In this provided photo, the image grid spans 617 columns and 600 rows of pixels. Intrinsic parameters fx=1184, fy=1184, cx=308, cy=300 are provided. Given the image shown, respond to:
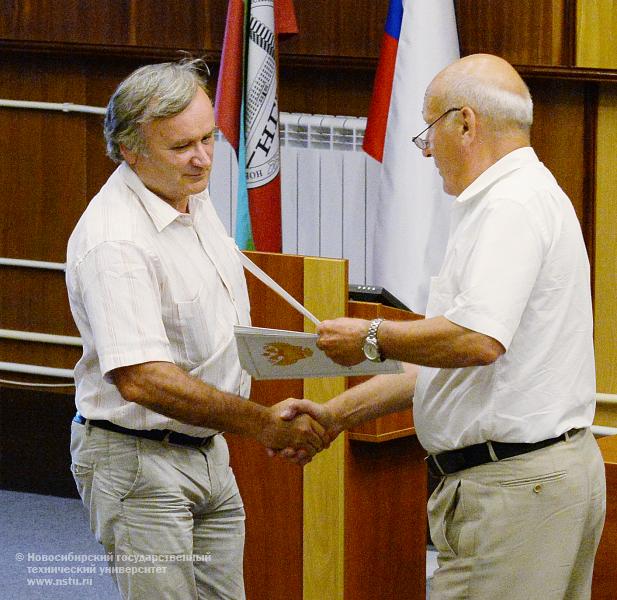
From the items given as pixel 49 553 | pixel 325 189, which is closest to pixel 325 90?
pixel 325 189

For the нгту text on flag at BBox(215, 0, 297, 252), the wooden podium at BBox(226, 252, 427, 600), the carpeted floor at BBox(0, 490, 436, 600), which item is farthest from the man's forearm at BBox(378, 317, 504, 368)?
the carpeted floor at BBox(0, 490, 436, 600)

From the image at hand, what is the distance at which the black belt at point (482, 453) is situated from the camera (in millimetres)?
2289

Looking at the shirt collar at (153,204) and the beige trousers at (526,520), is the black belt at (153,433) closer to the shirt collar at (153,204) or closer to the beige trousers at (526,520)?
the shirt collar at (153,204)

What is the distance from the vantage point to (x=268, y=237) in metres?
3.87

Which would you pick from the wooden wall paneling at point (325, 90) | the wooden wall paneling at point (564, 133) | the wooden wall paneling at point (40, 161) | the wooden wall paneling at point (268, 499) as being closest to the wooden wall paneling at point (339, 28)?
the wooden wall paneling at point (325, 90)

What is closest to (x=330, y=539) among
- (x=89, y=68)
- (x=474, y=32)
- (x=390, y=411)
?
(x=390, y=411)

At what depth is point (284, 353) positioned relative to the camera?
249cm

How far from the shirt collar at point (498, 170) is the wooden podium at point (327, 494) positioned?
764 mm

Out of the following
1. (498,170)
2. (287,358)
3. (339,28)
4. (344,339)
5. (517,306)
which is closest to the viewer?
(517,306)

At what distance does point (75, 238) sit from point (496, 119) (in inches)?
34.0

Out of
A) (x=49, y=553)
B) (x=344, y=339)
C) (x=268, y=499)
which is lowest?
(x=49, y=553)

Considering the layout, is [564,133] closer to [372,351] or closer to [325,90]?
[325,90]

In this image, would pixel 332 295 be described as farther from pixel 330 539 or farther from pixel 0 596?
pixel 0 596

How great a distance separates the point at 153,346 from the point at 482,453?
67 cm
